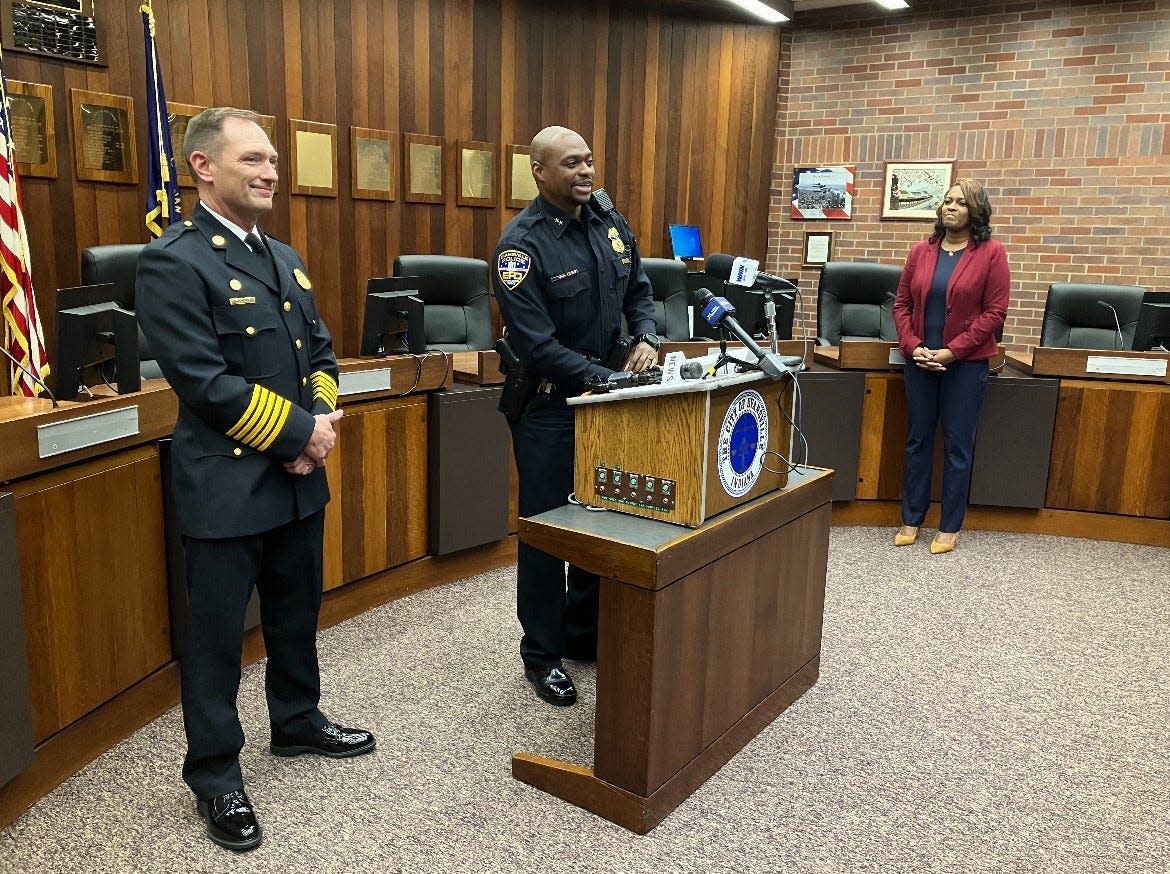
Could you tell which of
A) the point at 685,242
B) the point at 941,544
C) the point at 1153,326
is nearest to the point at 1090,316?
the point at 1153,326

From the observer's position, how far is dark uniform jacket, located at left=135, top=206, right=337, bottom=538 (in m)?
1.82

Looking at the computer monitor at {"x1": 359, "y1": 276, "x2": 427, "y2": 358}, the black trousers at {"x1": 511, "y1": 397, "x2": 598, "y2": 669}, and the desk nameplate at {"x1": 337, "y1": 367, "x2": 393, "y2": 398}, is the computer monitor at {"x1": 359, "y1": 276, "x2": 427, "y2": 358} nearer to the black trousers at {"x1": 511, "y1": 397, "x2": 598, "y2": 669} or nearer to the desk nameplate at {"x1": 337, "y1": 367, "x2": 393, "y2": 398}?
the desk nameplate at {"x1": 337, "y1": 367, "x2": 393, "y2": 398}

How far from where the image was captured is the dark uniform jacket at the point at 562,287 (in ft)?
8.00

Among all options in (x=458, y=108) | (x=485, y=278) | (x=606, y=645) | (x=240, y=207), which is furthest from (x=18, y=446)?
(x=458, y=108)

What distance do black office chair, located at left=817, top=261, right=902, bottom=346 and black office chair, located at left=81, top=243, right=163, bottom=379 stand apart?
122 inches

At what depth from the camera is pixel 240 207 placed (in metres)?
1.91

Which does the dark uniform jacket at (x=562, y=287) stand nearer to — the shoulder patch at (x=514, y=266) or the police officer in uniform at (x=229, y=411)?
the shoulder patch at (x=514, y=266)

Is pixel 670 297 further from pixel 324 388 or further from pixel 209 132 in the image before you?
pixel 209 132

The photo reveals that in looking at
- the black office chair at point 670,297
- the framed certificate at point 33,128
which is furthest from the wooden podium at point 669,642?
the framed certificate at point 33,128

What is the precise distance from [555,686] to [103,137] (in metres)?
2.62

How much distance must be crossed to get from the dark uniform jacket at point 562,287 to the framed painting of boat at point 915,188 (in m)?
4.12

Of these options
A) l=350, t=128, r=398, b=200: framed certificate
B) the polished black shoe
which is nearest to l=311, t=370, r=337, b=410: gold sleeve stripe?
the polished black shoe

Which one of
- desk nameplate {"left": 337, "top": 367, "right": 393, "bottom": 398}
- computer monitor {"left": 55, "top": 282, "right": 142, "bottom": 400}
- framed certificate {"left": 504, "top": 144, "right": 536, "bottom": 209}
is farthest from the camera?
framed certificate {"left": 504, "top": 144, "right": 536, "bottom": 209}

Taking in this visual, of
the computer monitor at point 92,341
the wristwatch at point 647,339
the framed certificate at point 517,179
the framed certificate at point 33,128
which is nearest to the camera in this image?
the computer monitor at point 92,341
